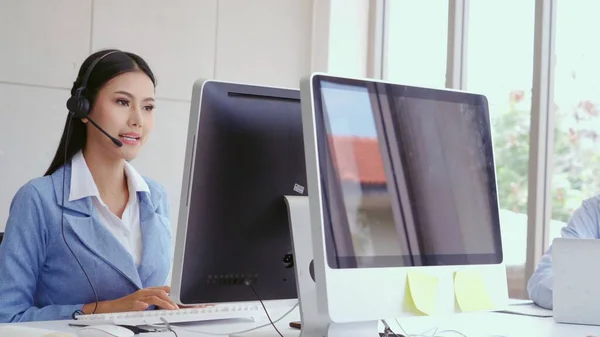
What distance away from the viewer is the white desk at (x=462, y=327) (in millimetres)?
1836

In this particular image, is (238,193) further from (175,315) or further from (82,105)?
(82,105)

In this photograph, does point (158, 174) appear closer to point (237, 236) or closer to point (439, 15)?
point (439, 15)

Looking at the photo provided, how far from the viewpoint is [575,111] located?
3.67m

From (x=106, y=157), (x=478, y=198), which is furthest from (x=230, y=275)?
(x=106, y=157)

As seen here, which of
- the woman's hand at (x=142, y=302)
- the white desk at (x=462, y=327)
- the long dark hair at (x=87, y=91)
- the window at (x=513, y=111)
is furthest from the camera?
the window at (x=513, y=111)

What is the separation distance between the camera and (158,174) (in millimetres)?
4316

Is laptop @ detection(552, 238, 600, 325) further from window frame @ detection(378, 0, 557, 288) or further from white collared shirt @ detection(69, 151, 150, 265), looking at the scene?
window frame @ detection(378, 0, 557, 288)

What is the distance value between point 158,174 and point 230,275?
108 inches

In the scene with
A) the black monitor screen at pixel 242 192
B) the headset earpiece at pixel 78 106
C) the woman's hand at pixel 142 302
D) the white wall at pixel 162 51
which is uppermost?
the white wall at pixel 162 51

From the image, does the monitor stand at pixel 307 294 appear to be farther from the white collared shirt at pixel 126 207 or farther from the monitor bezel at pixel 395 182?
the white collared shirt at pixel 126 207

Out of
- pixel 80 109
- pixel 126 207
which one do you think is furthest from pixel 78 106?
pixel 126 207

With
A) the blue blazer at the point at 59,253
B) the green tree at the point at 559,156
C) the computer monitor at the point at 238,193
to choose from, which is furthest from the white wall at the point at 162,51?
the computer monitor at the point at 238,193

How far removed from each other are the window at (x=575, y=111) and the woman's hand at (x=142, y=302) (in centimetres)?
225

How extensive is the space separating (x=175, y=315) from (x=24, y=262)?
0.46 m
